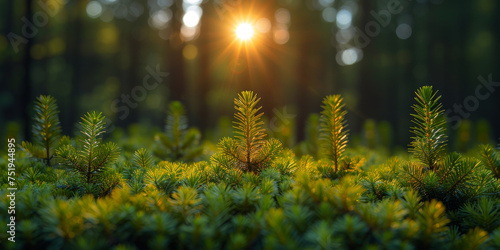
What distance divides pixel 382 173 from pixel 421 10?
74.5 ft

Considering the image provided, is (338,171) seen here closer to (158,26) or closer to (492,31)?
(158,26)

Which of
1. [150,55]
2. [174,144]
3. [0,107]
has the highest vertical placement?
[150,55]

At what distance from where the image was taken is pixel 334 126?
1.46 metres

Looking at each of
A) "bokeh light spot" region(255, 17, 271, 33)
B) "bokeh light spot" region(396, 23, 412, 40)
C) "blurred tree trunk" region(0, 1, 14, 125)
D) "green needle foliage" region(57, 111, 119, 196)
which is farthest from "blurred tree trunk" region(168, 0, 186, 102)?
"bokeh light spot" region(396, 23, 412, 40)

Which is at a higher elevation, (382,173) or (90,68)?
(90,68)

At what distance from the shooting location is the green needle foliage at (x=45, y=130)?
1.59 metres

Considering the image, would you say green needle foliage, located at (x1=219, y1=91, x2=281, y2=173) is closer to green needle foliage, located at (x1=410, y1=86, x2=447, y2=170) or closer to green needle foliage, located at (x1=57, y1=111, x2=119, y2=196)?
green needle foliage, located at (x1=57, y1=111, x2=119, y2=196)

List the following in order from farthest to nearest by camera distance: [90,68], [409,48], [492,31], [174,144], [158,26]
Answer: [90,68], [409,48], [492,31], [158,26], [174,144]

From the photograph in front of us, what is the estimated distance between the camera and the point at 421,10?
64.5ft

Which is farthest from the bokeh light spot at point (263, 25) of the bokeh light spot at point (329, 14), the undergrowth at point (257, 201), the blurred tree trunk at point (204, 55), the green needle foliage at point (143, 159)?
the bokeh light spot at point (329, 14)

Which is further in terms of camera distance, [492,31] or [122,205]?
[492,31]

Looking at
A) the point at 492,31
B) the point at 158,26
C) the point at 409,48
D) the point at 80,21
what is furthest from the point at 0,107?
the point at 492,31

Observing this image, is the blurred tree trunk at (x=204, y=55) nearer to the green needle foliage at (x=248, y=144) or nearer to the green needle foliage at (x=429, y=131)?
the green needle foliage at (x=248, y=144)

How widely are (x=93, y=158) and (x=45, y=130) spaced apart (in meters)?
0.55
